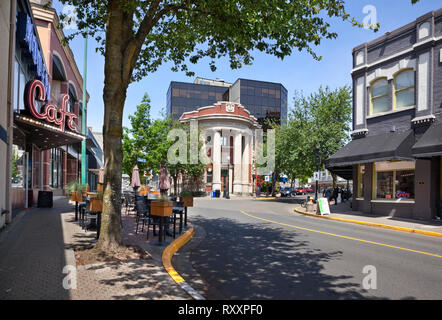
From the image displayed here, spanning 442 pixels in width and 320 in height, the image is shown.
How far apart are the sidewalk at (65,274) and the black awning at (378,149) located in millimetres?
12605

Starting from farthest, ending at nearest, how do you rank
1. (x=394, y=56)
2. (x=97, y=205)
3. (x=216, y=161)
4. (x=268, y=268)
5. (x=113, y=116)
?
(x=216, y=161) → (x=394, y=56) → (x=97, y=205) → (x=113, y=116) → (x=268, y=268)

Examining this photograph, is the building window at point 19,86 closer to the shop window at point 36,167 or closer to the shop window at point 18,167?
the shop window at point 18,167

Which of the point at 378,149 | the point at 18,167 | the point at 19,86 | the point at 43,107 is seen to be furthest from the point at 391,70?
the point at 18,167

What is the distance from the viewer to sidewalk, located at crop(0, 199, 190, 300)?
4707mm

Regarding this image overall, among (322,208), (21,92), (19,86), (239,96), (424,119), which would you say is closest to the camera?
(19,86)

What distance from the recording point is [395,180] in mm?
17641

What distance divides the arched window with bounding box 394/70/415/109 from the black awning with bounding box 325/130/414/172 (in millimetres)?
1649

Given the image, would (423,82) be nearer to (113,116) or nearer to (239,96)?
(113,116)

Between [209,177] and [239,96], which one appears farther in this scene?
[239,96]

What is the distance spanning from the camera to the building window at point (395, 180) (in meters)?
16.8

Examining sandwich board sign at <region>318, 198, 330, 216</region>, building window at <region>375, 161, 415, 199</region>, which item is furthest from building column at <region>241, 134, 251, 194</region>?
building window at <region>375, 161, 415, 199</region>

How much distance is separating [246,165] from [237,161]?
6.04ft

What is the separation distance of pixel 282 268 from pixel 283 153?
23.4 m

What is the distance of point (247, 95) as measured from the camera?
65.6 meters
